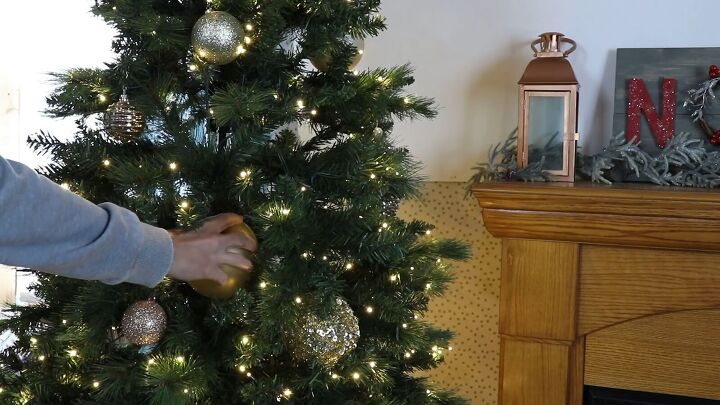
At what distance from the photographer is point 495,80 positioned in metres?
1.59

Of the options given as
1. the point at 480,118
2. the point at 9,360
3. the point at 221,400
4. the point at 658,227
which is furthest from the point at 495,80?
the point at 9,360

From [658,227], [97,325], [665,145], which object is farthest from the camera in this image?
[665,145]

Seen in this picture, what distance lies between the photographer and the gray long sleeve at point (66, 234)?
25.8 inches

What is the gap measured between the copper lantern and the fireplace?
41cm

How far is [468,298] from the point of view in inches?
64.9

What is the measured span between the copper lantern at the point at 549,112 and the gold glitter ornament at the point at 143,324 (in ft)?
2.66

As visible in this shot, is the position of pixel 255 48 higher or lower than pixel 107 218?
higher

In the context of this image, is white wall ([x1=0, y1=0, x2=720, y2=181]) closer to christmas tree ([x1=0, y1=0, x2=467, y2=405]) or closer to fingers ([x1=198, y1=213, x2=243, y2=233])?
christmas tree ([x1=0, y1=0, x2=467, y2=405])

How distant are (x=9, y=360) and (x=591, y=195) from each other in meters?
0.95

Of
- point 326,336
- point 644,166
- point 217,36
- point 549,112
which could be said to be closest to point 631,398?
point 644,166

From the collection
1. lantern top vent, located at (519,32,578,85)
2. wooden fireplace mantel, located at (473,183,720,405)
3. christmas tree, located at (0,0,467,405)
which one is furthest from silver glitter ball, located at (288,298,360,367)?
lantern top vent, located at (519,32,578,85)

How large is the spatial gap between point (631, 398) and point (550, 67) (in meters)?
0.64

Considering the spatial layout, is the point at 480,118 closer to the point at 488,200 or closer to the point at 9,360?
the point at 488,200

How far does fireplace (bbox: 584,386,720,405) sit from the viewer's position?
126 centimetres
